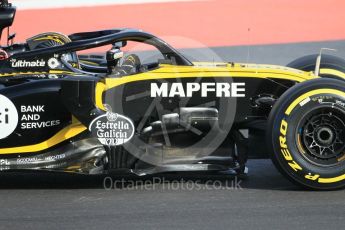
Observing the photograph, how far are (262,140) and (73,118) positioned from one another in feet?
5.66

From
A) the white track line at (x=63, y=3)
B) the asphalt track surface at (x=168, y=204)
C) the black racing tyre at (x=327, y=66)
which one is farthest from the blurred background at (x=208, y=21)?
the asphalt track surface at (x=168, y=204)

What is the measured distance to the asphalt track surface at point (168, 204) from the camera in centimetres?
548

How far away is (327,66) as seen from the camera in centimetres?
804

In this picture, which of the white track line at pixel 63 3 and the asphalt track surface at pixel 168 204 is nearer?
the asphalt track surface at pixel 168 204

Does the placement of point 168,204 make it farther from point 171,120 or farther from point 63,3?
point 63,3

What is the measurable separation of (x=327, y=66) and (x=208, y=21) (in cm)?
851

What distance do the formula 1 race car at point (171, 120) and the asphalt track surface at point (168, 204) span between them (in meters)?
0.18

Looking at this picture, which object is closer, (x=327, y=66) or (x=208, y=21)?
(x=327, y=66)

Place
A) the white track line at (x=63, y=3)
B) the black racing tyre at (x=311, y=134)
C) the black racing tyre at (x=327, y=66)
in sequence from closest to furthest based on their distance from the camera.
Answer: the black racing tyre at (x=311, y=134) → the black racing tyre at (x=327, y=66) → the white track line at (x=63, y=3)

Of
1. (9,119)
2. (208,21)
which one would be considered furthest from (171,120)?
(208,21)

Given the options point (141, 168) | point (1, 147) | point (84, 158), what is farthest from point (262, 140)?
point (1, 147)

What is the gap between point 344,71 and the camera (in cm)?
802

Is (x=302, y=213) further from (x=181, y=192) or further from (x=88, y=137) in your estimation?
(x=88, y=137)

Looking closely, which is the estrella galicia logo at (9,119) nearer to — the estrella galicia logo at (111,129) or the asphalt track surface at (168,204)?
the asphalt track surface at (168,204)
